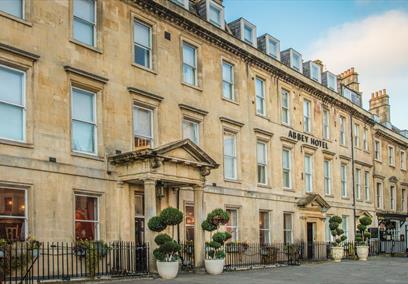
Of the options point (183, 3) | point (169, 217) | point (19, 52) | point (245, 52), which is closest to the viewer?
point (19, 52)

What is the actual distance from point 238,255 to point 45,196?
34.7 feet

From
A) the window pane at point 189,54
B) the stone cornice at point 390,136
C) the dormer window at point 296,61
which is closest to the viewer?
the window pane at point 189,54

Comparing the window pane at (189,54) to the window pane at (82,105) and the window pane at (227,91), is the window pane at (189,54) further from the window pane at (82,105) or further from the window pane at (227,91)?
the window pane at (82,105)

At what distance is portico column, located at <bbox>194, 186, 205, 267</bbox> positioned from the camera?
19188mm

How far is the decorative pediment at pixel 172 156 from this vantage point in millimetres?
17297

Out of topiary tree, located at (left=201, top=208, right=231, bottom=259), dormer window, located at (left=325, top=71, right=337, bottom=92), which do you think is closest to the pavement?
topiary tree, located at (left=201, top=208, right=231, bottom=259)

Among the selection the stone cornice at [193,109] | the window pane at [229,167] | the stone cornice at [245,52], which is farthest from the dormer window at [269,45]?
the stone cornice at [193,109]

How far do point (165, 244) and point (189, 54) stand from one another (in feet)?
30.7

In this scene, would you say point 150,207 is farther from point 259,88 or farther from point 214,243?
point 259,88

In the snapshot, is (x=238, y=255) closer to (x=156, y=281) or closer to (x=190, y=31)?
(x=156, y=281)

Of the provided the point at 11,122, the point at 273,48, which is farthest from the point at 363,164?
the point at 11,122

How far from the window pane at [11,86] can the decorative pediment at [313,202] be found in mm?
17330

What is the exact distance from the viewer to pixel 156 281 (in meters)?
15.8

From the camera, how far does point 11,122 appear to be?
15.1m
